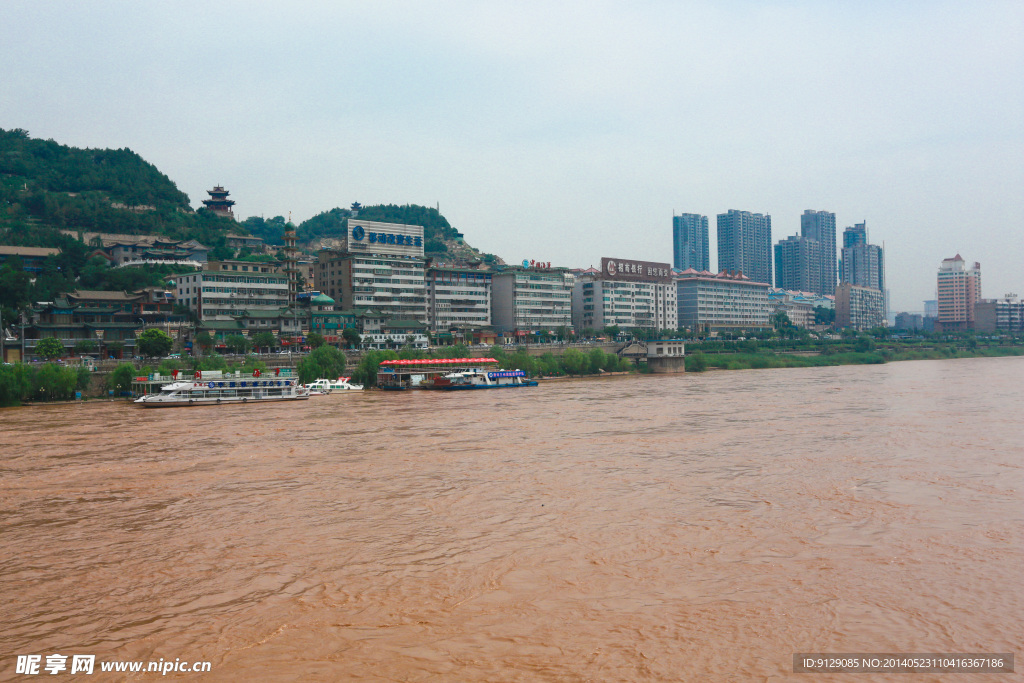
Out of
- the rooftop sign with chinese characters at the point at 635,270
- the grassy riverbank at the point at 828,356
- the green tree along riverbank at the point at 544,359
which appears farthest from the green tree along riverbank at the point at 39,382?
the rooftop sign with chinese characters at the point at 635,270

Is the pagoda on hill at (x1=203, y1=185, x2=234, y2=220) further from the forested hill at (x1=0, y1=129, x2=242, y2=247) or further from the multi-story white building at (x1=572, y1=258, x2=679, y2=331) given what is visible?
the multi-story white building at (x1=572, y1=258, x2=679, y2=331)

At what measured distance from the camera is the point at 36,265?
8338 centimetres

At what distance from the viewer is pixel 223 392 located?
55.6 metres

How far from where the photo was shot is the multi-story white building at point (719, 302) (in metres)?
155

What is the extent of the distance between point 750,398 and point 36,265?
3151 inches

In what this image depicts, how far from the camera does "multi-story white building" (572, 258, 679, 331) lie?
132 metres

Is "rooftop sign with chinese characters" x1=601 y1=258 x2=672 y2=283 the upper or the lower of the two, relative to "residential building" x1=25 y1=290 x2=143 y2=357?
upper

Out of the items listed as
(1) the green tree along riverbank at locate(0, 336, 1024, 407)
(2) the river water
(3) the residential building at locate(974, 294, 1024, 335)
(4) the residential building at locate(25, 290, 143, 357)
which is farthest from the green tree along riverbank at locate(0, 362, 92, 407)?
(3) the residential building at locate(974, 294, 1024, 335)

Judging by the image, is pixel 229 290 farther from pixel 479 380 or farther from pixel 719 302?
pixel 719 302

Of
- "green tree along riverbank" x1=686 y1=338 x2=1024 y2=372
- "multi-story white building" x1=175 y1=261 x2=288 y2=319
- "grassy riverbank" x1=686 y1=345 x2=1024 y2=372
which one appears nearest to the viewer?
"multi-story white building" x1=175 y1=261 x2=288 y2=319

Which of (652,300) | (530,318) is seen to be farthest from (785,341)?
(530,318)

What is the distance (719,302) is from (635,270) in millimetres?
31226

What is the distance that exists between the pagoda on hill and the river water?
11117cm

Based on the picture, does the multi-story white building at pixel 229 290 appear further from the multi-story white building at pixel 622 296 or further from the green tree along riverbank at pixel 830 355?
the multi-story white building at pixel 622 296
